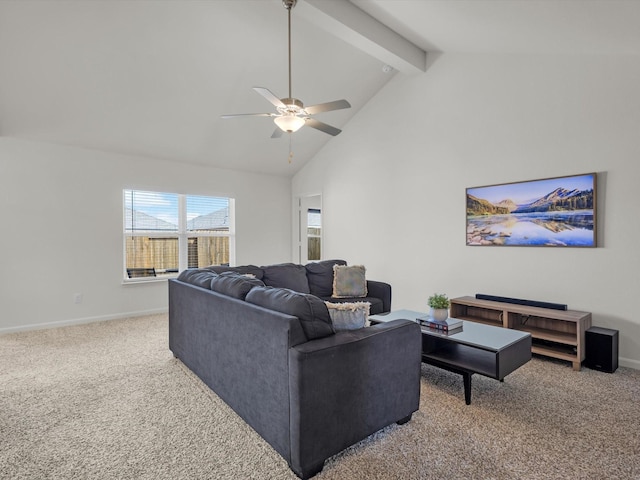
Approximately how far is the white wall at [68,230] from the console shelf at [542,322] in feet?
15.1

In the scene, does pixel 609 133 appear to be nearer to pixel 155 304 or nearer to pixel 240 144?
pixel 240 144

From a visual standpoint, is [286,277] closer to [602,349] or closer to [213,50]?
[213,50]

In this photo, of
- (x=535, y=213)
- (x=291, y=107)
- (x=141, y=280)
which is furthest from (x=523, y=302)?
(x=141, y=280)

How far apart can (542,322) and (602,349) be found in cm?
59

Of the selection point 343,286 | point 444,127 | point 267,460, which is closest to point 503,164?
point 444,127

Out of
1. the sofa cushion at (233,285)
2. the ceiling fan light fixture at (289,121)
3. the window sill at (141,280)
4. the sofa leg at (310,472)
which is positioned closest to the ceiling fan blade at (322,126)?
the ceiling fan light fixture at (289,121)

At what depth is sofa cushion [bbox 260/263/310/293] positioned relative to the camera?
402 cm

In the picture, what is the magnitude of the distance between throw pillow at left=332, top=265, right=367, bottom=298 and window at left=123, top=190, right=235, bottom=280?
266 centimetres

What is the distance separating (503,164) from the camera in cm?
396

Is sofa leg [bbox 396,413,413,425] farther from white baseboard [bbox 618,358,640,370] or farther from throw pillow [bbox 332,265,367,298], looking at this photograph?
white baseboard [bbox 618,358,640,370]

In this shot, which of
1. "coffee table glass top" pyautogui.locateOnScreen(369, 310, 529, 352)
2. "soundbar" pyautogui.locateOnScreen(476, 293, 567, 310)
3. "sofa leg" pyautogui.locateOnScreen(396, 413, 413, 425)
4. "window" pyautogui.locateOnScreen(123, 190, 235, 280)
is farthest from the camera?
"window" pyautogui.locateOnScreen(123, 190, 235, 280)

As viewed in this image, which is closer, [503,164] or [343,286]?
[503,164]

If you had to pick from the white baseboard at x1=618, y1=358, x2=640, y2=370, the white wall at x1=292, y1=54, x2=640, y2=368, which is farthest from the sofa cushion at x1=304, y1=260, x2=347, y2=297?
the white baseboard at x1=618, y1=358, x2=640, y2=370

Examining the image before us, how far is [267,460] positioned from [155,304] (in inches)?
168
